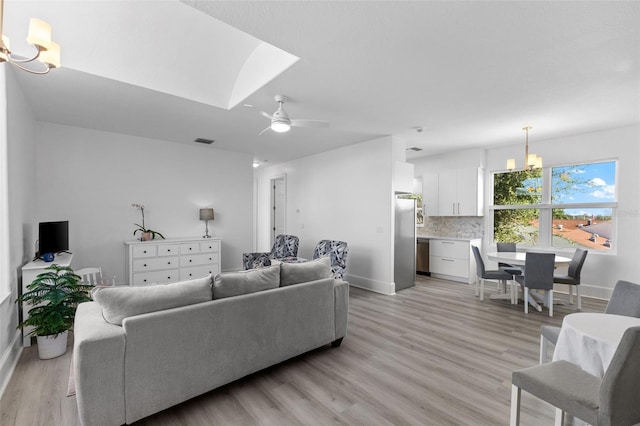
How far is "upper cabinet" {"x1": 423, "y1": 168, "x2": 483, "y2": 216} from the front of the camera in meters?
6.10

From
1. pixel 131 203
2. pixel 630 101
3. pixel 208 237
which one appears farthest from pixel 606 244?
pixel 131 203

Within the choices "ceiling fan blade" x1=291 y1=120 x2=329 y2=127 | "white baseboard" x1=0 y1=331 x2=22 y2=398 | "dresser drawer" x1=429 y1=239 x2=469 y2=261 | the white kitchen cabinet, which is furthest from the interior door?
"white baseboard" x1=0 y1=331 x2=22 y2=398

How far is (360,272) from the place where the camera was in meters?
5.66

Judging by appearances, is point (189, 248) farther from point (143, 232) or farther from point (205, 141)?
point (205, 141)

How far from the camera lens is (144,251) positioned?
501cm

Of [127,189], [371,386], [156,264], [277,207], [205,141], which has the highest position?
[205,141]

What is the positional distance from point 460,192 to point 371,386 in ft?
16.6

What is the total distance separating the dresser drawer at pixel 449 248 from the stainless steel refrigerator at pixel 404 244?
3.46ft

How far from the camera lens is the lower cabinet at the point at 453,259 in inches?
234

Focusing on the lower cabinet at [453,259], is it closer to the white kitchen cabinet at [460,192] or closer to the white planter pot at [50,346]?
the white kitchen cabinet at [460,192]

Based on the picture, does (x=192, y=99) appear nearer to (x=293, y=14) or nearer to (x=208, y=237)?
(x=293, y=14)

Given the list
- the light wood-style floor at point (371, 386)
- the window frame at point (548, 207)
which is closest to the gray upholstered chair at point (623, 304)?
the light wood-style floor at point (371, 386)

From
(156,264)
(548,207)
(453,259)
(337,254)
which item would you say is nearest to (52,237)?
(156,264)

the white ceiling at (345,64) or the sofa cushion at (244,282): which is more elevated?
the white ceiling at (345,64)
